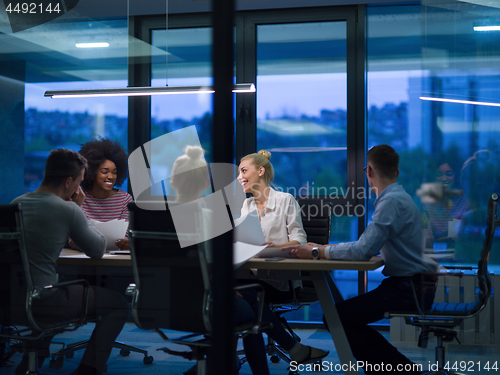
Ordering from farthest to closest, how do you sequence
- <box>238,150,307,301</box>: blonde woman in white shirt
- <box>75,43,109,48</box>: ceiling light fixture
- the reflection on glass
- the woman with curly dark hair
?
the reflection on glass → <box>75,43,109,48</box>: ceiling light fixture → <box>238,150,307,301</box>: blonde woman in white shirt → the woman with curly dark hair

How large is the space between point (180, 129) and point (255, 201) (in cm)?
72

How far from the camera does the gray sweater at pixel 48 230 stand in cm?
225

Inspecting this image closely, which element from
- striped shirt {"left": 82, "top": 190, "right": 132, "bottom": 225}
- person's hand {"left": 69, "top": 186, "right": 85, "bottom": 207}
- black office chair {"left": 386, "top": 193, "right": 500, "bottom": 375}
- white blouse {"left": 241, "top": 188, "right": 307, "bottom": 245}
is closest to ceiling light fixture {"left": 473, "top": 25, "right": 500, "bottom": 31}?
black office chair {"left": 386, "top": 193, "right": 500, "bottom": 375}

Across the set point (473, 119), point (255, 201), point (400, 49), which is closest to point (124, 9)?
point (255, 201)

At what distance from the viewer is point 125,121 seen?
3221mm

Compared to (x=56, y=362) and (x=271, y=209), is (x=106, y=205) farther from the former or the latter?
(x=271, y=209)

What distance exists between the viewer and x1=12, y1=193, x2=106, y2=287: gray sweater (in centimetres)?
225

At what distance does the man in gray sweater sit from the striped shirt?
30 cm

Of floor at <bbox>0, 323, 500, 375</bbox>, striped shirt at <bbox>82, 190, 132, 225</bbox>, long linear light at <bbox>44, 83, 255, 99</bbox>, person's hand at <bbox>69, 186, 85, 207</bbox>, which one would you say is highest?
long linear light at <bbox>44, 83, 255, 99</bbox>

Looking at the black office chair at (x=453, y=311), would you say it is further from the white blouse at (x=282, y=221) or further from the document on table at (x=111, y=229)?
the document on table at (x=111, y=229)

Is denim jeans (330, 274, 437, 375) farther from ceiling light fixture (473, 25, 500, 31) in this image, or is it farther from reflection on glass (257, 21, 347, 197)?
ceiling light fixture (473, 25, 500, 31)

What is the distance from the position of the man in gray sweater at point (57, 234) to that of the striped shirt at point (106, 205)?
297 mm

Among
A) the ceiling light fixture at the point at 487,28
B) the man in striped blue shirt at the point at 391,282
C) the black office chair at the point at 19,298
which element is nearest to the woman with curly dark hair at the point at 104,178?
the black office chair at the point at 19,298

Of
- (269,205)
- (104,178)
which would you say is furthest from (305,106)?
(104,178)
